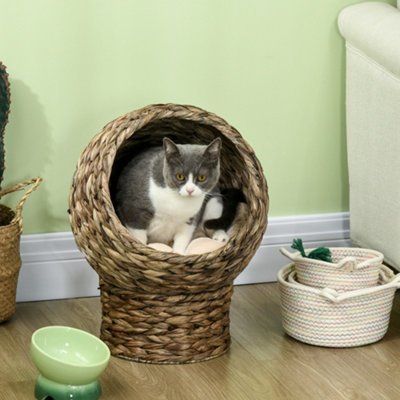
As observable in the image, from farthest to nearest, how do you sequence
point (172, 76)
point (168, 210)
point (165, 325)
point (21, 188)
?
point (172, 76) < point (21, 188) < point (168, 210) < point (165, 325)

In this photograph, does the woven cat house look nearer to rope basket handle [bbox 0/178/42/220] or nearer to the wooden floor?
the wooden floor

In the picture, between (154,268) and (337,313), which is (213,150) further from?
(337,313)

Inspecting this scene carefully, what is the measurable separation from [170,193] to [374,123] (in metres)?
0.69

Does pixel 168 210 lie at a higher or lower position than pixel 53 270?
higher

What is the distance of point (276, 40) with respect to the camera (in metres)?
2.38

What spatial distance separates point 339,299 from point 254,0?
38.1 inches

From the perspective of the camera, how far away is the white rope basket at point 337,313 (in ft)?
6.38

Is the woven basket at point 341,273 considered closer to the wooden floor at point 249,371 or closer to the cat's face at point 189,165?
the wooden floor at point 249,371

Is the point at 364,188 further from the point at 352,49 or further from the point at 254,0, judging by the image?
the point at 254,0

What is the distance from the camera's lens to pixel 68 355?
5.66 ft

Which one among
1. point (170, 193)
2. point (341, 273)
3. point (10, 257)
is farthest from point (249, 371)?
point (10, 257)

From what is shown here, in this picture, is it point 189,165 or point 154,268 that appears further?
point 189,165

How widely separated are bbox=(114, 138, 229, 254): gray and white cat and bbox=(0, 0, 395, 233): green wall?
33 cm

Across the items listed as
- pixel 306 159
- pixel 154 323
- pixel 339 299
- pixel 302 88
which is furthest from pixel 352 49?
pixel 154 323
